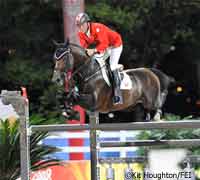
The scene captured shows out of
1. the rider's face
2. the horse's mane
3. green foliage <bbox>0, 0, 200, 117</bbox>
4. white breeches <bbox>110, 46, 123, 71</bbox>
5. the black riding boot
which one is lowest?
green foliage <bbox>0, 0, 200, 117</bbox>

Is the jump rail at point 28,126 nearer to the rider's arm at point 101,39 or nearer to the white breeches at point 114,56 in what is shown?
the rider's arm at point 101,39

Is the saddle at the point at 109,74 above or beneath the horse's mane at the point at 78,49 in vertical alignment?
beneath

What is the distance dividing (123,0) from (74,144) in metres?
8.17

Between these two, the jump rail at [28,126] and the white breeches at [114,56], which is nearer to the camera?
the jump rail at [28,126]

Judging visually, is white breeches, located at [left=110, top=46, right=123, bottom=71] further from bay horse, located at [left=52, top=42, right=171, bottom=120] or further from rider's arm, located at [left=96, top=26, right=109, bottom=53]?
rider's arm, located at [left=96, top=26, right=109, bottom=53]

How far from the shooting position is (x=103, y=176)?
695cm

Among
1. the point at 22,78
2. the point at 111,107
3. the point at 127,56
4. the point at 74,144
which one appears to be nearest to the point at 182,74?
the point at 127,56

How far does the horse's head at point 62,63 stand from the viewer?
671 centimetres

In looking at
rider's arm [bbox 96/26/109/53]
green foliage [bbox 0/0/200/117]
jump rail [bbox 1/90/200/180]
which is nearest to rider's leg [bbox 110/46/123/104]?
rider's arm [bbox 96/26/109/53]

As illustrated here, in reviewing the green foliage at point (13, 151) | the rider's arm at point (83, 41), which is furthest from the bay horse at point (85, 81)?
the green foliage at point (13, 151)

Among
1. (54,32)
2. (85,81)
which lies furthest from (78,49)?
(54,32)

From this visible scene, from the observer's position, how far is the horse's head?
6.71 m

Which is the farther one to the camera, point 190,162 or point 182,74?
point 182,74

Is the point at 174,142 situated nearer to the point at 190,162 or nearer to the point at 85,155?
the point at 190,162
